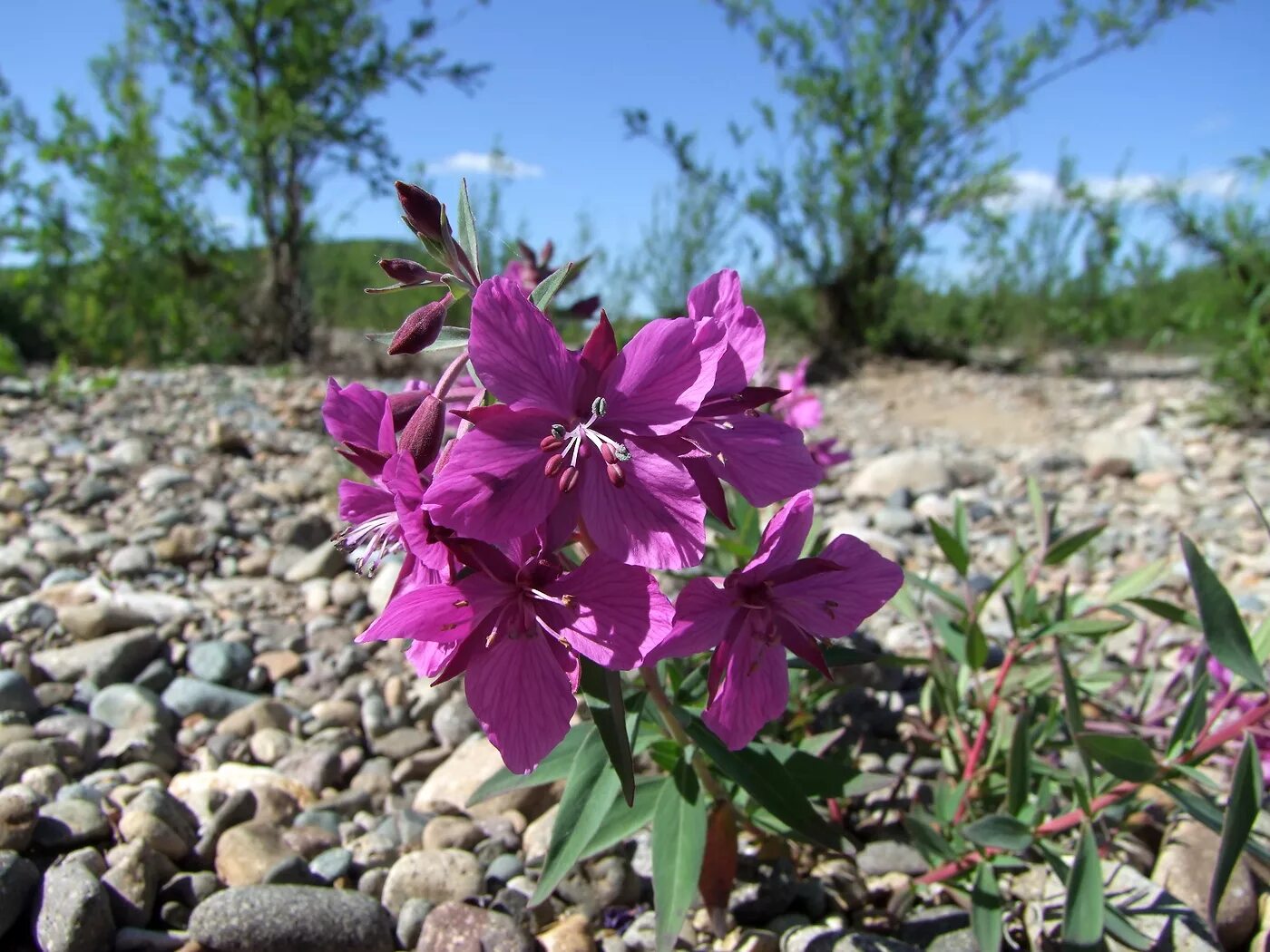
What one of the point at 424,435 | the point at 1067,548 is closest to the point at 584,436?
the point at 424,435

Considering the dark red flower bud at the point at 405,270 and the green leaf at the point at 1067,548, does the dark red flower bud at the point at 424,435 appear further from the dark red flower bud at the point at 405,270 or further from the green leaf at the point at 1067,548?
the green leaf at the point at 1067,548

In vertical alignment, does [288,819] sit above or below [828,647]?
below

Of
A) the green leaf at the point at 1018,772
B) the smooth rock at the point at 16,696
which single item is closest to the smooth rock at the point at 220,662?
the smooth rock at the point at 16,696

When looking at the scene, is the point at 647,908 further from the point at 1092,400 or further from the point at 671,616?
the point at 1092,400

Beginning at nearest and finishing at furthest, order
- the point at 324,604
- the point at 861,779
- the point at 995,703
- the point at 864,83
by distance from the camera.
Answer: the point at 861,779 < the point at 995,703 < the point at 324,604 < the point at 864,83

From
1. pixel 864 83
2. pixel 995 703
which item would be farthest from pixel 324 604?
pixel 864 83

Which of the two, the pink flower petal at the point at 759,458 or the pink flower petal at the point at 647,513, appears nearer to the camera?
the pink flower petal at the point at 647,513
